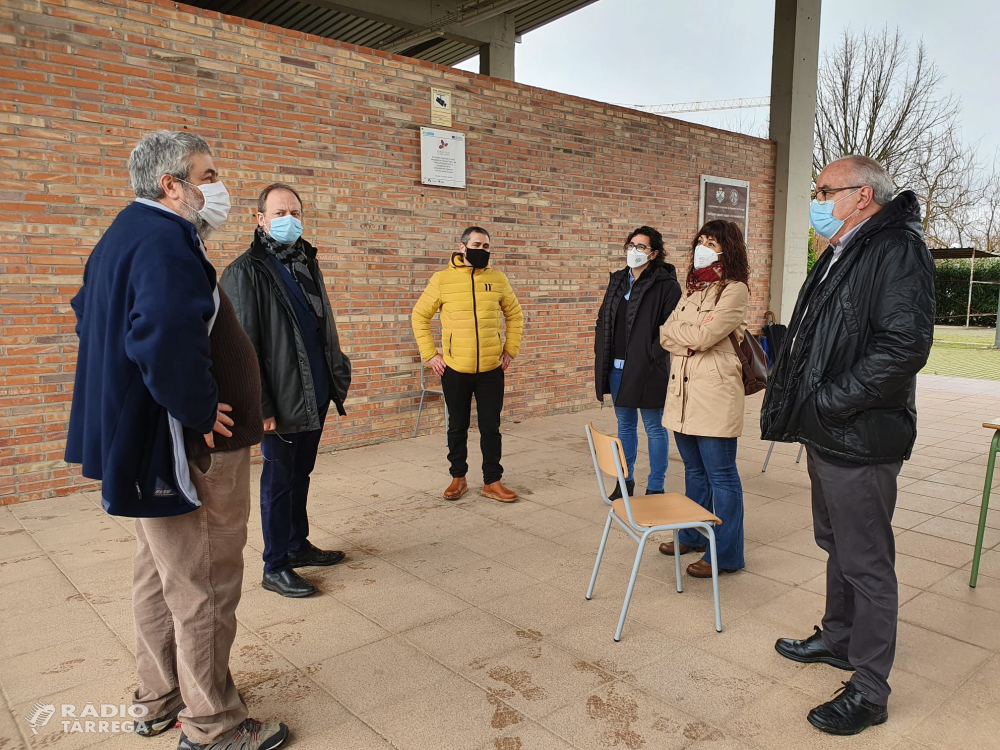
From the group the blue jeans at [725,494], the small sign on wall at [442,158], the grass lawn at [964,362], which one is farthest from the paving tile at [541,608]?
the grass lawn at [964,362]

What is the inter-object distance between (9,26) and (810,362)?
5.03 meters

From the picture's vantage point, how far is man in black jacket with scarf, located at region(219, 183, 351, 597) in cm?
313

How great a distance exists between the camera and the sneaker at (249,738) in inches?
82.2

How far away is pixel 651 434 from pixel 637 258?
1.09 meters

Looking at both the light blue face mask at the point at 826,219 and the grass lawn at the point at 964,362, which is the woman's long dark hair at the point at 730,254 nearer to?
the light blue face mask at the point at 826,219

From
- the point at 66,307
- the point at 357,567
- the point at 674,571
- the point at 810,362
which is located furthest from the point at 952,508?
the point at 66,307

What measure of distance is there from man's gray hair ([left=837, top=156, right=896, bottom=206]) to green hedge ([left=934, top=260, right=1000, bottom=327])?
22.0 metres

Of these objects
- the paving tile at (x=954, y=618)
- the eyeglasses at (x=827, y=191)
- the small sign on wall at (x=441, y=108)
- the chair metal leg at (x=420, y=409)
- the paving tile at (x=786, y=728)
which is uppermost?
the small sign on wall at (x=441, y=108)

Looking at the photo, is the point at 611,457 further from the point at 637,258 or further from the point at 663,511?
the point at 637,258

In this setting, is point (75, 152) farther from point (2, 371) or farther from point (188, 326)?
point (188, 326)

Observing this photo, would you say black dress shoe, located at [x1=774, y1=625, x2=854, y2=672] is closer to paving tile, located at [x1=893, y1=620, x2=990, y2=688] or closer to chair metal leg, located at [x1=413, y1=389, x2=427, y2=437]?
paving tile, located at [x1=893, y1=620, x2=990, y2=688]

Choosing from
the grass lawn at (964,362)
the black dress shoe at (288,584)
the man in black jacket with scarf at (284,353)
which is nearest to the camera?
the man in black jacket with scarf at (284,353)

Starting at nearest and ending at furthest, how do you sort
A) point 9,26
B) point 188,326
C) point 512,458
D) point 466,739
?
point 188,326 → point 466,739 → point 9,26 → point 512,458

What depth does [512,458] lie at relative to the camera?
19.2ft
